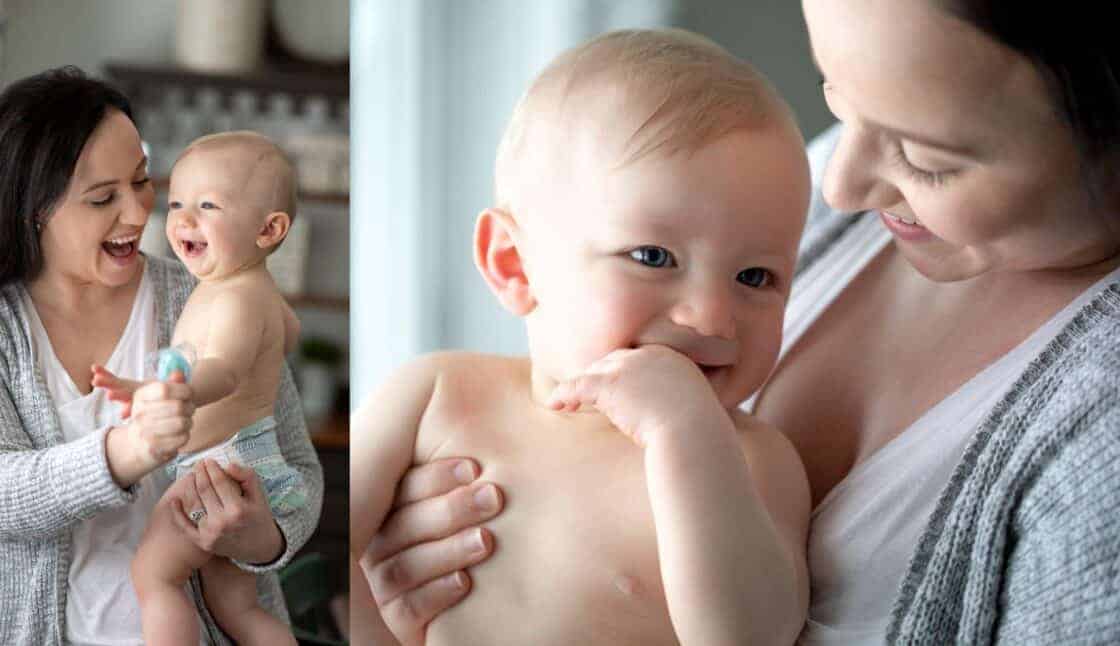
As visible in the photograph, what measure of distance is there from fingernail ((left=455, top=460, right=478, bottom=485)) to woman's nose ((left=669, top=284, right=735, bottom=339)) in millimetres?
159

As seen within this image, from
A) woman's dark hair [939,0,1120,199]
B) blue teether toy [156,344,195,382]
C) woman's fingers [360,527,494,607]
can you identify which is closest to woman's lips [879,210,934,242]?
woman's dark hair [939,0,1120,199]

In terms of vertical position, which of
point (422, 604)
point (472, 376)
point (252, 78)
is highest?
point (252, 78)

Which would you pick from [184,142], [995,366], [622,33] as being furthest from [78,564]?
[995,366]

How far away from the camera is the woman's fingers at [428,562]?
28.2 inches

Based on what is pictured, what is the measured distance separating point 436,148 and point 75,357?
0.67 metres

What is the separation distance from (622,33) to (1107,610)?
41 centimetres

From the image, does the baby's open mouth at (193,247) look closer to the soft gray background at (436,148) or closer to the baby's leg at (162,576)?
the baby's leg at (162,576)

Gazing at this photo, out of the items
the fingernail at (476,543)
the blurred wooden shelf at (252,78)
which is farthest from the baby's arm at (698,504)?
the blurred wooden shelf at (252,78)

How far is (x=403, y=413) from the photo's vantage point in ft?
2.49

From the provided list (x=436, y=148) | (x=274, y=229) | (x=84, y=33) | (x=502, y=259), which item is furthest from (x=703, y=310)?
(x=436, y=148)

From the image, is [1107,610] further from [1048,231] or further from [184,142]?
[184,142]

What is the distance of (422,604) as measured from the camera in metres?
0.73

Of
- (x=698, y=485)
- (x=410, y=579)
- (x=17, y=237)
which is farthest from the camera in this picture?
(x=410, y=579)

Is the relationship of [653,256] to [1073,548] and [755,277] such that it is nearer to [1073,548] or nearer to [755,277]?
[755,277]
